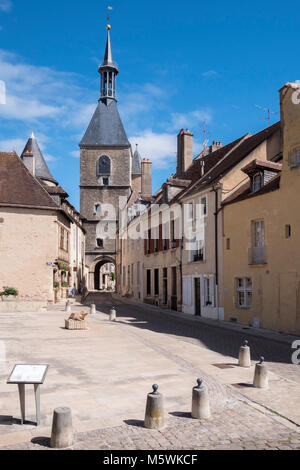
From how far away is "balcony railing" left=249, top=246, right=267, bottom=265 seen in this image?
17211 millimetres

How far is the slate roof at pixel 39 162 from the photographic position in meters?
37.3

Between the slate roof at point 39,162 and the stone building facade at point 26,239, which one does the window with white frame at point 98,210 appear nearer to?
the slate roof at point 39,162

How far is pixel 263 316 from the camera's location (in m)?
17.0

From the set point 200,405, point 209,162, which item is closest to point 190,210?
point 209,162

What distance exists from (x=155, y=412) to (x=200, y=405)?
2.63 feet

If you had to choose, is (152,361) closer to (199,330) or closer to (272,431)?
(272,431)

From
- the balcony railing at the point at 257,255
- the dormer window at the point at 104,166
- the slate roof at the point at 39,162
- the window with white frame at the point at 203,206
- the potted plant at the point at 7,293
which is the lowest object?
the potted plant at the point at 7,293

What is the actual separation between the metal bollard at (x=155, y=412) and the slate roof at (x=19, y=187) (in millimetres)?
20075

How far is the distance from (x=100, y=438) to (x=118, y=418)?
2.57 ft

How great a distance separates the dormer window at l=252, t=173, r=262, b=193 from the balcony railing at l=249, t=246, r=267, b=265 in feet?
8.44

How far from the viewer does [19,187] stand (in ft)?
82.5

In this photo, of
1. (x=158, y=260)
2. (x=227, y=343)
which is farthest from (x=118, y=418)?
(x=158, y=260)

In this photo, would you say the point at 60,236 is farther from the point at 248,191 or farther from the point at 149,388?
the point at 149,388

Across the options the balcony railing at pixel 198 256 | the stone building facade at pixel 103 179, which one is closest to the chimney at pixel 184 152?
the balcony railing at pixel 198 256
